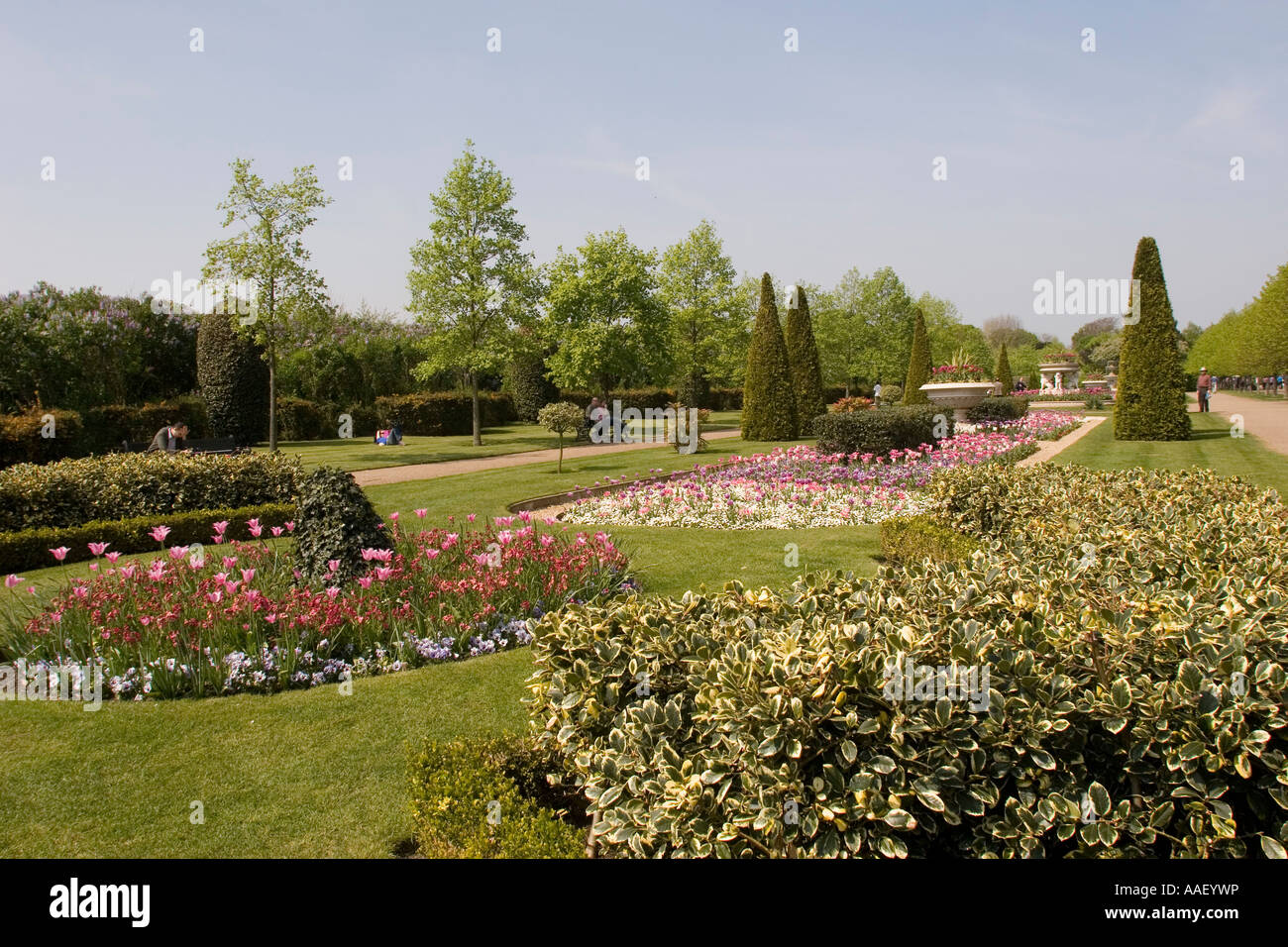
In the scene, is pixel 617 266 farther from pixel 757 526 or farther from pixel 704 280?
pixel 757 526

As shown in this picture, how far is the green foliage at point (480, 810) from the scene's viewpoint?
2785mm

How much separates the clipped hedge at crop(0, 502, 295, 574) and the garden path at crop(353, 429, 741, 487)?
3.15 metres

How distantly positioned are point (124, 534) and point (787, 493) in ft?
27.2

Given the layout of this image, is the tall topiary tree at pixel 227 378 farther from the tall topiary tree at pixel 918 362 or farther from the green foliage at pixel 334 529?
the tall topiary tree at pixel 918 362

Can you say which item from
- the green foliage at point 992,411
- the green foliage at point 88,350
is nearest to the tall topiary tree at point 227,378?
the green foliage at point 88,350

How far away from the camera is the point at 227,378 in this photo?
23.4 metres

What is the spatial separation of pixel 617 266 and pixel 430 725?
26.6 m

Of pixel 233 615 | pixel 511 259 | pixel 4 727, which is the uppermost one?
pixel 511 259

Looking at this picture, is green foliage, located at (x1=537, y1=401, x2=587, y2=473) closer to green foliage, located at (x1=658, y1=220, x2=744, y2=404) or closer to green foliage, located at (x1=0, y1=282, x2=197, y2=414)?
green foliage, located at (x1=0, y1=282, x2=197, y2=414)

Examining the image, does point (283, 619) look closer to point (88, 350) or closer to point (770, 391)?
point (770, 391)

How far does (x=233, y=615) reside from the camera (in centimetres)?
545

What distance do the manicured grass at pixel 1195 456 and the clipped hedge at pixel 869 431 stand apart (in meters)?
2.72
